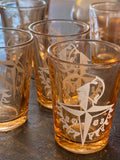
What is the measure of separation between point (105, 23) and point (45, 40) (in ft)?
0.93

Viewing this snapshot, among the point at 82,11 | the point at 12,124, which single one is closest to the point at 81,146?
the point at 12,124

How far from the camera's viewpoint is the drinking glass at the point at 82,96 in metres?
0.55

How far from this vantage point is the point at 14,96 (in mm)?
660

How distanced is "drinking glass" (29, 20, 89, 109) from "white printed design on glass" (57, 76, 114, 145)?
0.15 meters

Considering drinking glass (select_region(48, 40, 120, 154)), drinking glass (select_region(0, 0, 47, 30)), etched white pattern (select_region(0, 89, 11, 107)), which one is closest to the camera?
drinking glass (select_region(48, 40, 120, 154))

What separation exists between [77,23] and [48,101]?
0.18 meters

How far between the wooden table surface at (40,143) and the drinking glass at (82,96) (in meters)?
0.01

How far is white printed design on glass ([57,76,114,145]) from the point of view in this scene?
0.55m

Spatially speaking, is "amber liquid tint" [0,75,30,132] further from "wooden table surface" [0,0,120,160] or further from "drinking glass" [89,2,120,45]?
"drinking glass" [89,2,120,45]

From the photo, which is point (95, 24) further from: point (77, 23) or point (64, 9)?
point (64, 9)

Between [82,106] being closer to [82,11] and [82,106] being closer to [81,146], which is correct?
[81,146]

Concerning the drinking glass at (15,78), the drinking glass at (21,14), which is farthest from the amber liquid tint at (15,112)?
the drinking glass at (21,14)

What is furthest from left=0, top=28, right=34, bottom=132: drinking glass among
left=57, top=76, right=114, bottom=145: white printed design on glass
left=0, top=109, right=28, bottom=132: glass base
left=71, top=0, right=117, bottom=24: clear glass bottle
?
left=71, top=0, right=117, bottom=24: clear glass bottle

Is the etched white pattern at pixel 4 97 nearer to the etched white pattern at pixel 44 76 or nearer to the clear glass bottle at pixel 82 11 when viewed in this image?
the etched white pattern at pixel 44 76
